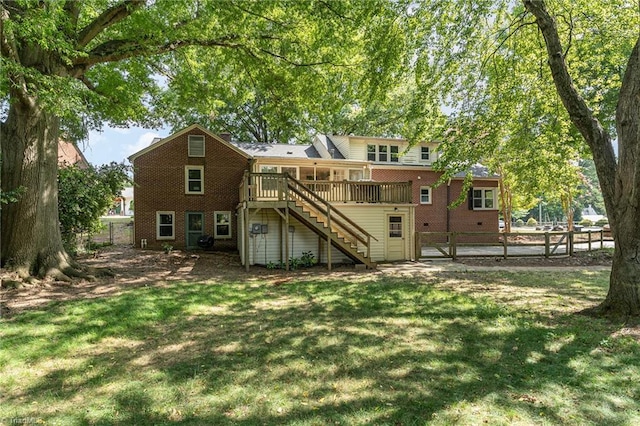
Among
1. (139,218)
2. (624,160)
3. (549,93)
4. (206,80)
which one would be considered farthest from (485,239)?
(139,218)

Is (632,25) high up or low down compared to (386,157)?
up

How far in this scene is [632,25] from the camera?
10.1m

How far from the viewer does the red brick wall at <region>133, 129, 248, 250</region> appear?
17172 millimetres

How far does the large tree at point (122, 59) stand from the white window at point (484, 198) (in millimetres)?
14873

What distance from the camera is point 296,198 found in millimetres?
13148

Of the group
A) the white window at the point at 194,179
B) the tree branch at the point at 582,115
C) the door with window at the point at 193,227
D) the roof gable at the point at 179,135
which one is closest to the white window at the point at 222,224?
the door with window at the point at 193,227

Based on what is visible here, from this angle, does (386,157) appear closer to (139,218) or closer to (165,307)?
(139,218)

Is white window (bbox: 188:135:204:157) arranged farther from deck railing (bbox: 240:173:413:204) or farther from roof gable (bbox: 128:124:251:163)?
deck railing (bbox: 240:173:413:204)

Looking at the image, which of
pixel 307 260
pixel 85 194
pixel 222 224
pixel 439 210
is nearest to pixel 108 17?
pixel 85 194

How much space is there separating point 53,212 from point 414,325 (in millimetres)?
9450

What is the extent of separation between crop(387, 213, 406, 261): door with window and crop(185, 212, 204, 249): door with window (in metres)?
9.65

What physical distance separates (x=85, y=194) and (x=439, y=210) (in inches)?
765

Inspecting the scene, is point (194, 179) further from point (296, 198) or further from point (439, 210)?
point (439, 210)

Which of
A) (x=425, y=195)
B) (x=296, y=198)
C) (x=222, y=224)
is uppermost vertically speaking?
(x=425, y=195)
